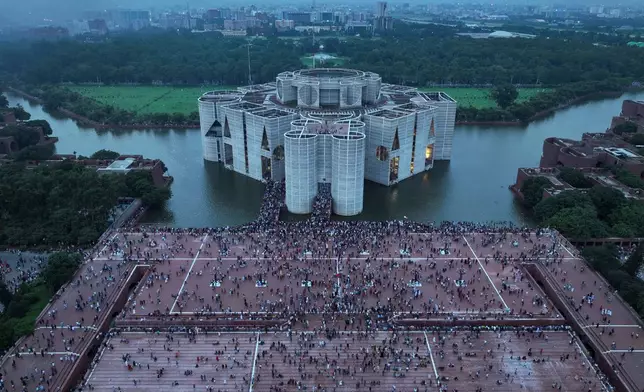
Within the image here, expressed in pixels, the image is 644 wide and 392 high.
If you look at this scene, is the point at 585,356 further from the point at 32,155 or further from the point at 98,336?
the point at 32,155

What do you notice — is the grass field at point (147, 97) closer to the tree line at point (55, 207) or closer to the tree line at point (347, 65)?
the tree line at point (347, 65)

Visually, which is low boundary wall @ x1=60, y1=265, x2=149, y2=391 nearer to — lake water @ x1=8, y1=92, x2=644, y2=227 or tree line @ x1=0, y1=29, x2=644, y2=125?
lake water @ x1=8, y1=92, x2=644, y2=227

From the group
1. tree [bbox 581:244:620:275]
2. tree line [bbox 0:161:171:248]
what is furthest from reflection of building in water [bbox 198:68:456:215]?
tree [bbox 581:244:620:275]

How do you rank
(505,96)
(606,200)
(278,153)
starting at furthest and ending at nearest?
(505,96), (278,153), (606,200)

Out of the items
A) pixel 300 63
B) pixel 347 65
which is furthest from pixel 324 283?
pixel 300 63

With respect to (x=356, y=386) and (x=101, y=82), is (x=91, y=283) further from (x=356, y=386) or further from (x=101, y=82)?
(x=101, y=82)

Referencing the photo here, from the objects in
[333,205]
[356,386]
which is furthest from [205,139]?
[356,386]
